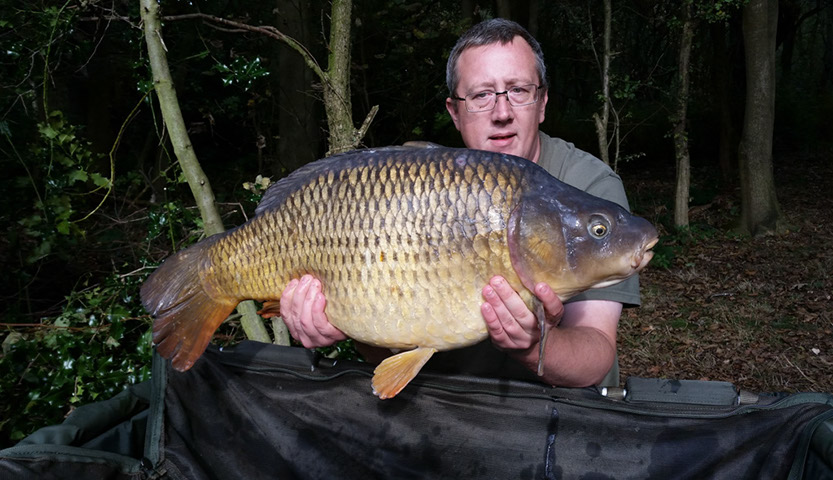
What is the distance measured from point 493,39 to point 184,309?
0.94 meters

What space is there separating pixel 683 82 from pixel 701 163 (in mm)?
3311

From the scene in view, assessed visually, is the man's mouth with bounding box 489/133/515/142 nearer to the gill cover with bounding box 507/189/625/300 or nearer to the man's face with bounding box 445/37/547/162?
the man's face with bounding box 445/37/547/162

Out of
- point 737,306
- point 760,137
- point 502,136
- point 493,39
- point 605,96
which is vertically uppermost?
point 493,39

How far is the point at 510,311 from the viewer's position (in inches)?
42.8

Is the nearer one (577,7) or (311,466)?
(311,466)

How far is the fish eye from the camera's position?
110 cm

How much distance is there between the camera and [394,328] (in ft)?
3.72

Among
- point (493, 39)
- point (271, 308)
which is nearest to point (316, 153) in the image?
point (493, 39)

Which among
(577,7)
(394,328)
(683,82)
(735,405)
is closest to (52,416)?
(394,328)

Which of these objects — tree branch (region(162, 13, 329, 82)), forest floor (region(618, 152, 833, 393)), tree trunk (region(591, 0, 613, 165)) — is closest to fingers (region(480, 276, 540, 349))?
tree branch (region(162, 13, 329, 82))

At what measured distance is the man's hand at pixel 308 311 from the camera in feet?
4.01

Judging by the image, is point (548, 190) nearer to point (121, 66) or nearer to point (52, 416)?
point (52, 416)

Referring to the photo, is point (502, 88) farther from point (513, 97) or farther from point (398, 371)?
point (398, 371)

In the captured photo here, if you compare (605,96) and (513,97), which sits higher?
(513,97)
